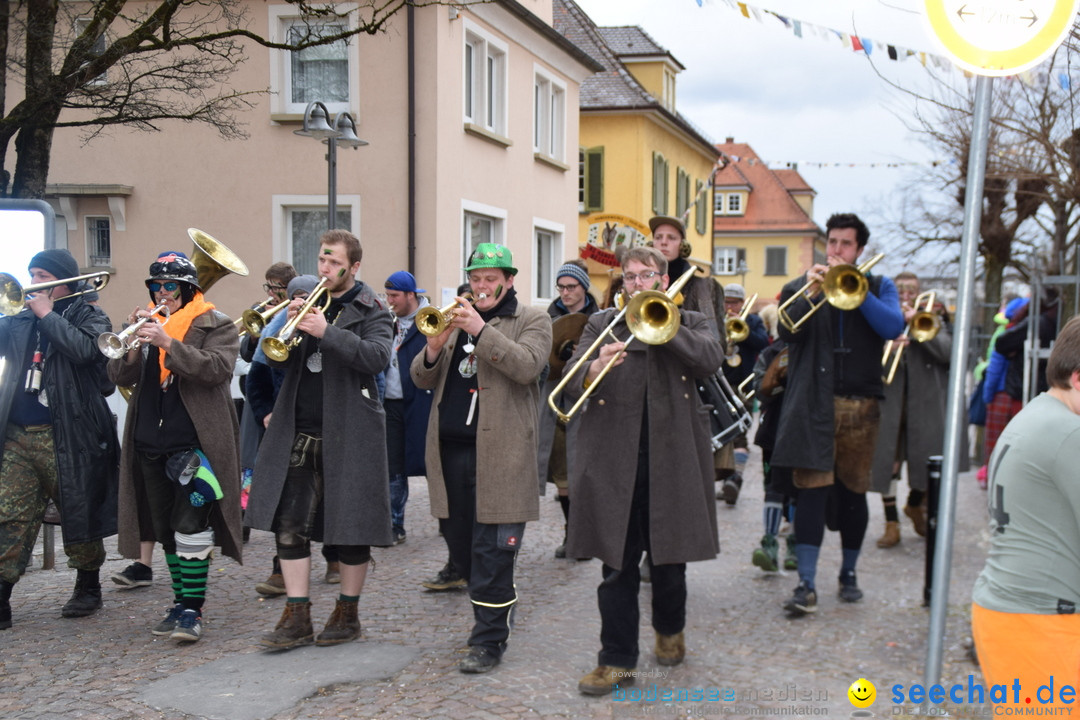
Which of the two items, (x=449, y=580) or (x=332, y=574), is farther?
(x=332, y=574)

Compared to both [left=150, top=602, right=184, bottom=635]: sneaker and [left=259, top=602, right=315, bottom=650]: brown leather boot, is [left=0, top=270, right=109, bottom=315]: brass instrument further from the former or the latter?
[left=259, top=602, right=315, bottom=650]: brown leather boot

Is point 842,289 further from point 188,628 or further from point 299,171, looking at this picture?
point 299,171

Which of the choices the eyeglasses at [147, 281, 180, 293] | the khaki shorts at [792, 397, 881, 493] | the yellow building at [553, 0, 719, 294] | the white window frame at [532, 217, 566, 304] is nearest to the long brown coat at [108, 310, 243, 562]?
the eyeglasses at [147, 281, 180, 293]

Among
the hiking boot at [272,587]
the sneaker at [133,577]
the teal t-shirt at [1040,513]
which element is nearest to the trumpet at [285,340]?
the hiking boot at [272,587]

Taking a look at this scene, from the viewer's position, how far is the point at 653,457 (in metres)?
4.70

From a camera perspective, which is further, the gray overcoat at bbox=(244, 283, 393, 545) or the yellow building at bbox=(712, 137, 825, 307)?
the yellow building at bbox=(712, 137, 825, 307)

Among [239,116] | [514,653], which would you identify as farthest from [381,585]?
[239,116]

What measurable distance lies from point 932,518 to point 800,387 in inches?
40.0

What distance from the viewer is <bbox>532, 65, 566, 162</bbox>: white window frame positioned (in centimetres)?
1941

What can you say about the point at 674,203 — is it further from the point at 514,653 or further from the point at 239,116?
the point at 514,653

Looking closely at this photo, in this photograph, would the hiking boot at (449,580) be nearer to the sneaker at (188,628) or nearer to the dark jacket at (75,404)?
the sneaker at (188,628)

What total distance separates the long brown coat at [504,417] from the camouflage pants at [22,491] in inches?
84.2

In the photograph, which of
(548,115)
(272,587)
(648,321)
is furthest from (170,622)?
(548,115)

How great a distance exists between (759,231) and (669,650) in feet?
189
